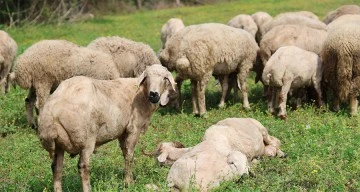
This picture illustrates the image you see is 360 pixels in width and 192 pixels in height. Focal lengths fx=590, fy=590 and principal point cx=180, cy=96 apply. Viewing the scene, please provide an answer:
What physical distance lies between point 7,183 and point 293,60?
6.06 m

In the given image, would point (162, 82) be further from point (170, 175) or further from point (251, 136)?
point (251, 136)

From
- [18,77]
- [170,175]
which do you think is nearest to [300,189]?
[170,175]

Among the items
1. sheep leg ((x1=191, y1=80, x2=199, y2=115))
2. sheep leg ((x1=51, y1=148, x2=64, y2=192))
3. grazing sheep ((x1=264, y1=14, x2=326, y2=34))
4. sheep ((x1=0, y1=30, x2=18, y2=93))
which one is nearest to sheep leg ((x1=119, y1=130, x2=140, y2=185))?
sheep leg ((x1=51, y1=148, x2=64, y2=192))

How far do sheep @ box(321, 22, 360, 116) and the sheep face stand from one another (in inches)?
186

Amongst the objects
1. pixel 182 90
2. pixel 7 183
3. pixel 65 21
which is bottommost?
pixel 65 21

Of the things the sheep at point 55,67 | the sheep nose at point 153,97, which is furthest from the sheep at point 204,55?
the sheep nose at point 153,97

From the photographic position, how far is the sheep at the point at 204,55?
39.3 feet

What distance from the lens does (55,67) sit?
11.0 m

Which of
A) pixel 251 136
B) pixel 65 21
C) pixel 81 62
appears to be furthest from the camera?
pixel 65 21

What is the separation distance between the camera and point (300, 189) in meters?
7.12

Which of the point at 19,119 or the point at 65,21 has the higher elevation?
the point at 19,119

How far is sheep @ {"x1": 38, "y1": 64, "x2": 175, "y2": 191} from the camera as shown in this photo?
6598mm

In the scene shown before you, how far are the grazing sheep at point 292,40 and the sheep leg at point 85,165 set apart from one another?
6.99m

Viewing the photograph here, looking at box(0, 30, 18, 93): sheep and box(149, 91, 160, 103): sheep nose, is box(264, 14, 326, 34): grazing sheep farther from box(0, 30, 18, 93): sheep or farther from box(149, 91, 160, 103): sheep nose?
box(149, 91, 160, 103): sheep nose
